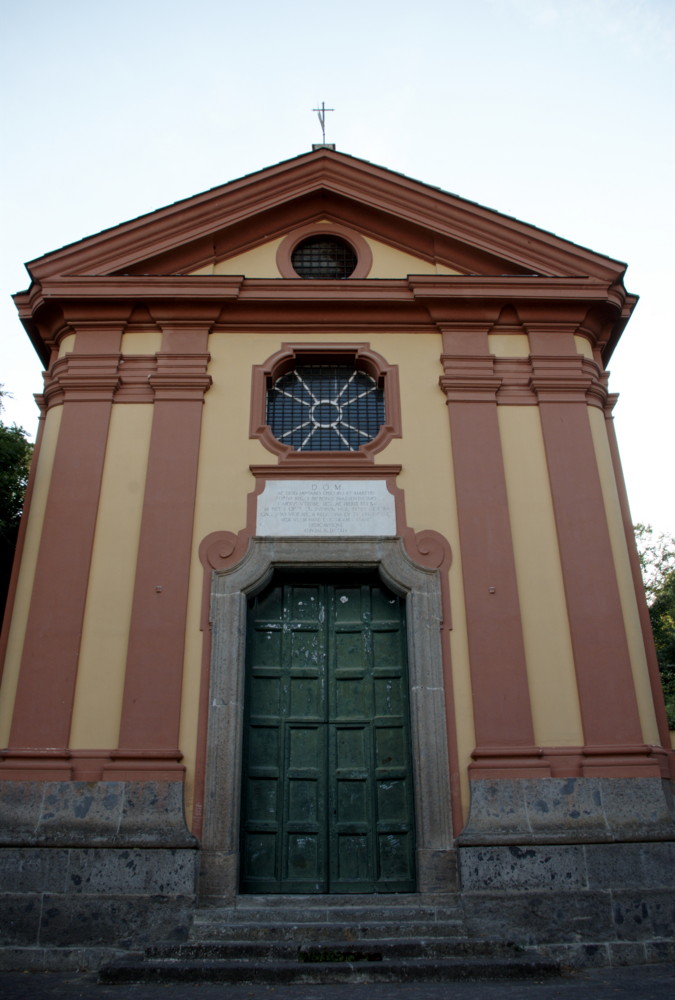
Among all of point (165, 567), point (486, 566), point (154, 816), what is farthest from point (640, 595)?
point (154, 816)

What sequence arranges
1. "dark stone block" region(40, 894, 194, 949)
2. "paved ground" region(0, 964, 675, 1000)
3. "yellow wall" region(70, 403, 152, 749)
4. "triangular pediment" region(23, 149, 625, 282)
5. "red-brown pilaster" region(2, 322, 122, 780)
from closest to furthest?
"paved ground" region(0, 964, 675, 1000), "dark stone block" region(40, 894, 194, 949), "red-brown pilaster" region(2, 322, 122, 780), "yellow wall" region(70, 403, 152, 749), "triangular pediment" region(23, 149, 625, 282)

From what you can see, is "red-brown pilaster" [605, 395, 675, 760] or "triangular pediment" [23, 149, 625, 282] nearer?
"red-brown pilaster" [605, 395, 675, 760]

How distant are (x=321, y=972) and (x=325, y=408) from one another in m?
5.56

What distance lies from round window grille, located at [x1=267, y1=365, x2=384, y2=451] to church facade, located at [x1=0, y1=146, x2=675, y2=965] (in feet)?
0.11

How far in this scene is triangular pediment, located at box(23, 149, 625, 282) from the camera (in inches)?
371

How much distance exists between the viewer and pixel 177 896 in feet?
21.4

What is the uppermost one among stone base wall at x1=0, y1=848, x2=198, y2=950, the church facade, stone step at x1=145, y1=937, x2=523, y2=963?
the church facade

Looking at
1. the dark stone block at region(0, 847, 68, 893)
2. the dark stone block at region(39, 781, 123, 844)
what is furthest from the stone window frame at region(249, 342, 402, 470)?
the dark stone block at region(0, 847, 68, 893)

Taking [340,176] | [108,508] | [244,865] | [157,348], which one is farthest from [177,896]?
[340,176]

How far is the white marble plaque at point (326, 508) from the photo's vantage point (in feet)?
26.6

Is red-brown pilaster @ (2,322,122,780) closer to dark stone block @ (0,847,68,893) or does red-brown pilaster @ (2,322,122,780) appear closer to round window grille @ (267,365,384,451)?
dark stone block @ (0,847,68,893)

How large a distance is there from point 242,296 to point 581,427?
407cm

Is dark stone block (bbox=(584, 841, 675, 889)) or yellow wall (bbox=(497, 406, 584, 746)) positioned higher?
yellow wall (bbox=(497, 406, 584, 746))

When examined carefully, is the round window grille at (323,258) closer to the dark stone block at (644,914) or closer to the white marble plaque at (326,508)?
the white marble plaque at (326,508)
